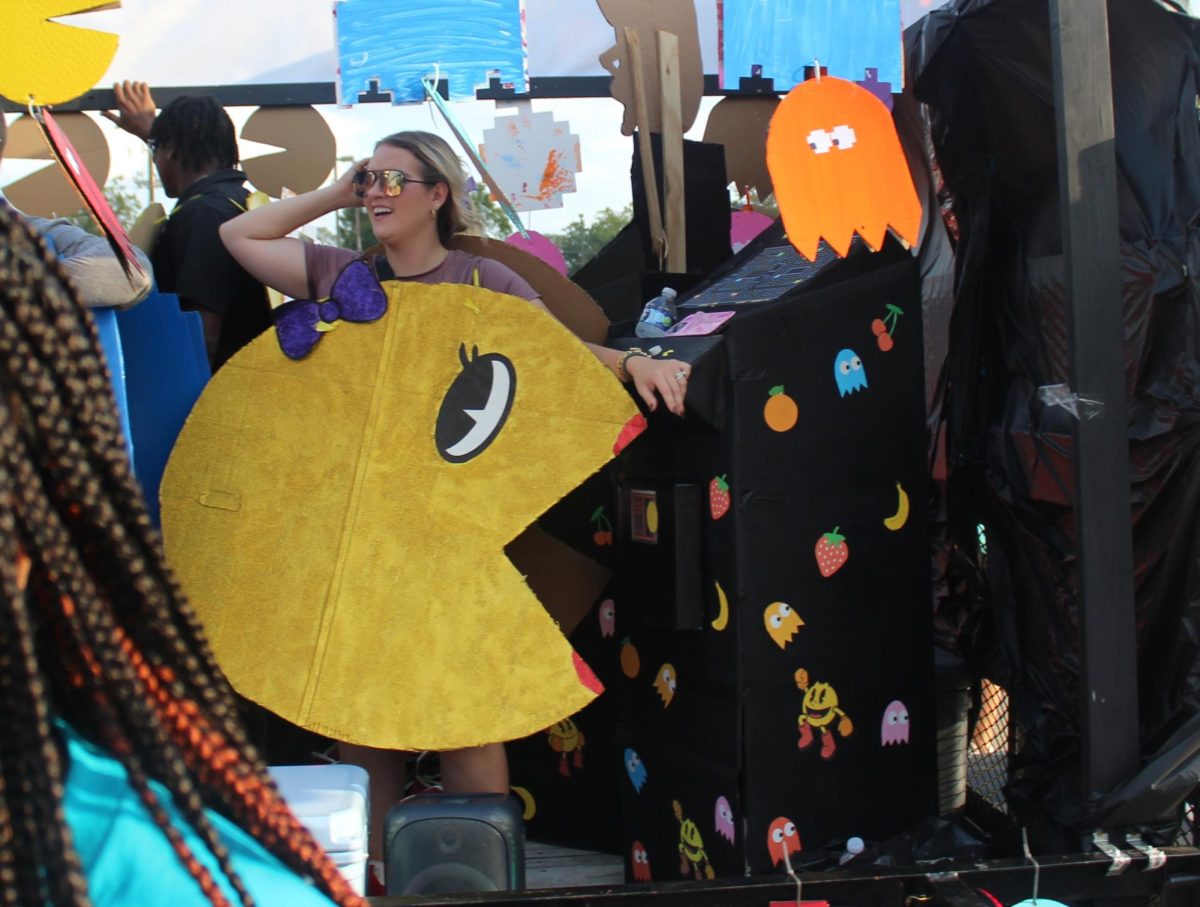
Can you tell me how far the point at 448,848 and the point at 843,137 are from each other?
1636 mm

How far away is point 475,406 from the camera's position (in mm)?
2359

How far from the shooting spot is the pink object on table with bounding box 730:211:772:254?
424 centimetres

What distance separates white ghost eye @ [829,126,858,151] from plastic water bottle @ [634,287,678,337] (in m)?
0.49

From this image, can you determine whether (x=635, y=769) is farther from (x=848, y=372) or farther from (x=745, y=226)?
(x=745, y=226)

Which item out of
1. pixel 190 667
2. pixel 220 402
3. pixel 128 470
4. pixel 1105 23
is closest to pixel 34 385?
pixel 128 470

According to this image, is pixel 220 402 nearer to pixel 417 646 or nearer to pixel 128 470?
pixel 417 646

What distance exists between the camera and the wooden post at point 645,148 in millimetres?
3084

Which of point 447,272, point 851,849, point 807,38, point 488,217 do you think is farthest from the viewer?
point 488,217

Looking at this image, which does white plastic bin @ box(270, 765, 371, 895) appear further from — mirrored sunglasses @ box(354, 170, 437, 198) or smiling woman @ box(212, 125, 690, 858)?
mirrored sunglasses @ box(354, 170, 437, 198)

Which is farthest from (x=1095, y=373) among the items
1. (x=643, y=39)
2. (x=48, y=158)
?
(x=48, y=158)

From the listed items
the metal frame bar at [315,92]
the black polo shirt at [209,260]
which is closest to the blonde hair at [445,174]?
the black polo shirt at [209,260]

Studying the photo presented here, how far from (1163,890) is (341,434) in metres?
1.65

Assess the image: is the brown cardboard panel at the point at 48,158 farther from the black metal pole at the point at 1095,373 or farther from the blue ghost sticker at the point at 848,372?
the black metal pole at the point at 1095,373

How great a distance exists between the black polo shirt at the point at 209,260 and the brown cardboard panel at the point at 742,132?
5.04ft
